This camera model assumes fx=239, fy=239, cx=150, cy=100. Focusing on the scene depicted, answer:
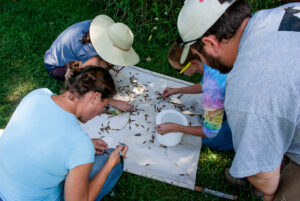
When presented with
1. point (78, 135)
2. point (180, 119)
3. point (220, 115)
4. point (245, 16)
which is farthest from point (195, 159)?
point (245, 16)

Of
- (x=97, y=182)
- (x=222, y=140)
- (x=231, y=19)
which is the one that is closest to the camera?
(x=231, y=19)

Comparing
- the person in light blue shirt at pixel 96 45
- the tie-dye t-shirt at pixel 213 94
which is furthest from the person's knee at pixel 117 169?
the person in light blue shirt at pixel 96 45

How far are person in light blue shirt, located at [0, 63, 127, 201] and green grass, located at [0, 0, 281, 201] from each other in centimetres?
174

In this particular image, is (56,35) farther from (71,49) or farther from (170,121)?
(170,121)

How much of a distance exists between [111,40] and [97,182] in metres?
1.70

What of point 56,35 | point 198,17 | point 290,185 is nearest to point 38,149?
point 198,17

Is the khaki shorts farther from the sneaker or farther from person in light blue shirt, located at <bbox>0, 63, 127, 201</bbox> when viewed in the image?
person in light blue shirt, located at <bbox>0, 63, 127, 201</bbox>

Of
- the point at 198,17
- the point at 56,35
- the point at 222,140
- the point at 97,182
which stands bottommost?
the point at 222,140

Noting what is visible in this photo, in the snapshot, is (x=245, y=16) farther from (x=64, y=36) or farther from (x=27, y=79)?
(x=27, y=79)

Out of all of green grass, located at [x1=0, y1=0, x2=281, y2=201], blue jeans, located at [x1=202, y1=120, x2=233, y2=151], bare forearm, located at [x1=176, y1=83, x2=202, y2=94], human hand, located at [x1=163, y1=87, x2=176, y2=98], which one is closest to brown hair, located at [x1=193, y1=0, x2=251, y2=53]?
blue jeans, located at [x1=202, y1=120, x2=233, y2=151]

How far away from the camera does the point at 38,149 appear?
1674 millimetres

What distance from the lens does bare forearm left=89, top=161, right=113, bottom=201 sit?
198 centimetres

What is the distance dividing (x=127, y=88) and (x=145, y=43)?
1125mm

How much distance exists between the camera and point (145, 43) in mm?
4391
